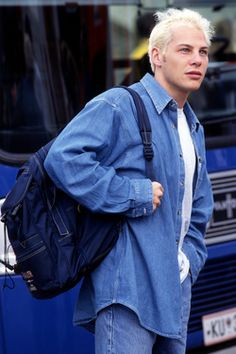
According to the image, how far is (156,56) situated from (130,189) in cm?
43

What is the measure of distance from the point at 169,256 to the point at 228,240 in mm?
1291

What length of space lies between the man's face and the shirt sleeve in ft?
0.71

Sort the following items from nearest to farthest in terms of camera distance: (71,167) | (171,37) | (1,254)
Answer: (71,167) < (171,37) < (1,254)

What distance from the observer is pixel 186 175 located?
85.1 inches

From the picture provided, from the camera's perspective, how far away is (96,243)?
2.03 metres

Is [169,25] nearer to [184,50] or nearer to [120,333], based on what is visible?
[184,50]

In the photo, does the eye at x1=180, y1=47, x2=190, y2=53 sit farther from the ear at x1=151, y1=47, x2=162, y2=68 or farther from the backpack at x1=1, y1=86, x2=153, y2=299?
the backpack at x1=1, y1=86, x2=153, y2=299

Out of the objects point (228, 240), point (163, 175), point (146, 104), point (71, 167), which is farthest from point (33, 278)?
point (228, 240)

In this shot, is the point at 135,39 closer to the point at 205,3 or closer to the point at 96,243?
the point at 205,3

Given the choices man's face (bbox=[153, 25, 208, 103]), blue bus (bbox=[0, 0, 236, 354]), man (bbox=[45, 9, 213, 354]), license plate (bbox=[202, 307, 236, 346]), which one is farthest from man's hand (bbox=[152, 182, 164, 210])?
license plate (bbox=[202, 307, 236, 346])

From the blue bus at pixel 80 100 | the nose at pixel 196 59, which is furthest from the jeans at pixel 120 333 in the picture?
the nose at pixel 196 59

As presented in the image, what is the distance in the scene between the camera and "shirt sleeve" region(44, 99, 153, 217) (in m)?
1.97

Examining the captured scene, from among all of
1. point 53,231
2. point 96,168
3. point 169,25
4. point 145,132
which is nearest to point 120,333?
point 53,231

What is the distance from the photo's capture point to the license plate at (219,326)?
3.32m
